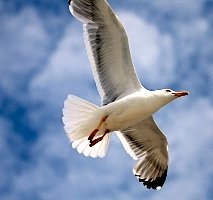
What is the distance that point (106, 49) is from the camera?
27.9 ft

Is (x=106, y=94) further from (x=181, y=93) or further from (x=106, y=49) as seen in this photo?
(x=181, y=93)

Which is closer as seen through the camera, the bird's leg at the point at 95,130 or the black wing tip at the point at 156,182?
the bird's leg at the point at 95,130

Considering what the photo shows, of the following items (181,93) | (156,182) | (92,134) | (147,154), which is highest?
(181,93)

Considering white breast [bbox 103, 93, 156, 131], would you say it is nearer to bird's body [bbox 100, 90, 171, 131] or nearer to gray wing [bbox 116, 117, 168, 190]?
bird's body [bbox 100, 90, 171, 131]

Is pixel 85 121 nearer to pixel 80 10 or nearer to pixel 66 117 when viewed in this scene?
pixel 66 117

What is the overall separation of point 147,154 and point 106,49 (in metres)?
1.71

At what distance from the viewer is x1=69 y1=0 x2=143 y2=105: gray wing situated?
824 centimetres

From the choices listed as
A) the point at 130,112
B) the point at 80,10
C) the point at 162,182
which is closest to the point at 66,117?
the point at 130,112

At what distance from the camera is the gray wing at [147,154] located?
9203 mm

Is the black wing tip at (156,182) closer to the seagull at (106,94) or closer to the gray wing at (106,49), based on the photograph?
the seagull at (106,94)

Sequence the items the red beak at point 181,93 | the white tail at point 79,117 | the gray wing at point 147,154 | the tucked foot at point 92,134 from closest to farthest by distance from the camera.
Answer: the white tail at point 79,117, the tucked foot at point 92,134, the red beak at point 181,93, the gray wing at point 147,154

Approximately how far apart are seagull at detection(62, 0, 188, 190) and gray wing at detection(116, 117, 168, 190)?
190mm

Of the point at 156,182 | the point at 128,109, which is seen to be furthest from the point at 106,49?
the point at 156,182

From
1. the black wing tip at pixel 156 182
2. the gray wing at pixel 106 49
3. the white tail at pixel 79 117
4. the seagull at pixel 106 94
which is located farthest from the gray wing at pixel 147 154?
the white tail at pixel 79 117
